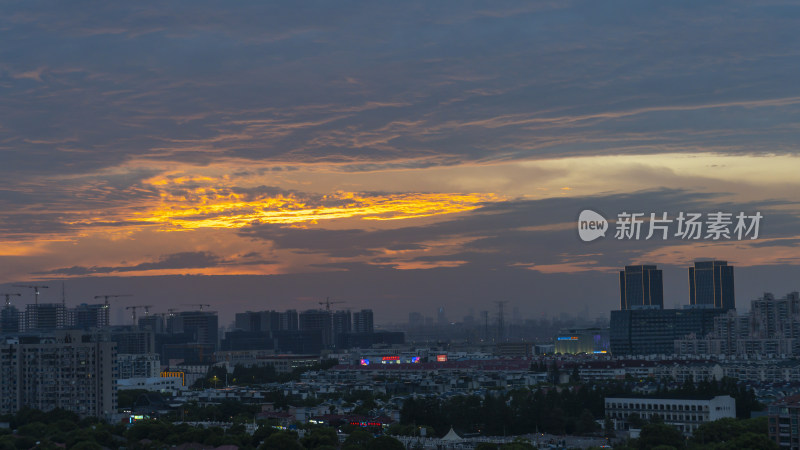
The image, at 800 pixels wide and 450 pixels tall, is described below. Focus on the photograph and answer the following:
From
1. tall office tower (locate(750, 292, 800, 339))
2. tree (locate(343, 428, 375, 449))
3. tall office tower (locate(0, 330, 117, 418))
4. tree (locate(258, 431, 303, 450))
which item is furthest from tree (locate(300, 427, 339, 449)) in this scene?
tall office tower (locate(750, 292, 800, 339))

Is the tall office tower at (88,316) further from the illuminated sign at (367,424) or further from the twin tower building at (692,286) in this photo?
the illuminated sign at (367,424)

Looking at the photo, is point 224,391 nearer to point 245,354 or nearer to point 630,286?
point 245,354

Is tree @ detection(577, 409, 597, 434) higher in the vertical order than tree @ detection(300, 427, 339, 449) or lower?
lower

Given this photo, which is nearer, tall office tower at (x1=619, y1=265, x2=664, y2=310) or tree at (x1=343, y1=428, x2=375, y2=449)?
tree at (x1=343, y1=428, x2=375, y2=449)

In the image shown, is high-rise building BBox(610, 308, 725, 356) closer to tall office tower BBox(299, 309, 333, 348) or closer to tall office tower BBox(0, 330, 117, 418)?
tall office tower BBox(299, 309, 333, 348)

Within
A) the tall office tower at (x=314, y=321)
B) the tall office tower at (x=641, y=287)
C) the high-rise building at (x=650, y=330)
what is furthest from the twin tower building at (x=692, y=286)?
the tall office tower at (x=314, y=321)

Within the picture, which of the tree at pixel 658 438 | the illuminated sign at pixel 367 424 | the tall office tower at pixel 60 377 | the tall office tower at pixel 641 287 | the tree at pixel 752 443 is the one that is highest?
the tall office tower at pixel 641 287

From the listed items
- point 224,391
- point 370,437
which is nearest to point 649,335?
point 224,391
